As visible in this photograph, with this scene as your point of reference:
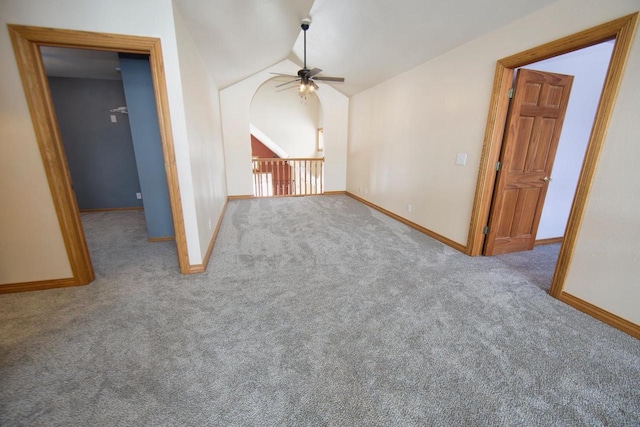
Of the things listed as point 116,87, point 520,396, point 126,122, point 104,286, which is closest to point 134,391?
point 104,286

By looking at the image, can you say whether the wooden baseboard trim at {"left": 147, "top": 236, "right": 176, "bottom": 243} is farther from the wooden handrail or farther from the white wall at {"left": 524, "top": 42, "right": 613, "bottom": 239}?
the white wall at {"left": 524, "top": 42, "right": 613, "bottom": 239}

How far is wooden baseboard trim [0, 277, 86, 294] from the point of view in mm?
2277

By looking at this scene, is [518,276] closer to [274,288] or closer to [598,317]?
[598,317]

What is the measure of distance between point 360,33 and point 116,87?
4.32 metres

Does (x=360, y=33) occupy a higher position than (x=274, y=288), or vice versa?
(x=360, y=33)

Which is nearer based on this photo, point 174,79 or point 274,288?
point 174,79

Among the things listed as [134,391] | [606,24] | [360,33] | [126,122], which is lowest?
[134,391]

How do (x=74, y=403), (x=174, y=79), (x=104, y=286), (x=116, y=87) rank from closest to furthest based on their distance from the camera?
(x=74, y=403), (x=174, y=79), (x=104, y=286), (x=116, y=87)

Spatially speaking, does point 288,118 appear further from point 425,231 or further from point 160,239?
point 425,231

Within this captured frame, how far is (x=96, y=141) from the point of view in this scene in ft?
15.4

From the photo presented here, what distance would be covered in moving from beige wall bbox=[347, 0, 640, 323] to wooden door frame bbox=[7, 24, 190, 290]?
3175 mm

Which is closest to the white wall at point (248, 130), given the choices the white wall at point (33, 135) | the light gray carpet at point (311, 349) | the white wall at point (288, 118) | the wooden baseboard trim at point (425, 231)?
the wooden baseboard trim at point (425, 231)

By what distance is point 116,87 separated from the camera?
182 inches

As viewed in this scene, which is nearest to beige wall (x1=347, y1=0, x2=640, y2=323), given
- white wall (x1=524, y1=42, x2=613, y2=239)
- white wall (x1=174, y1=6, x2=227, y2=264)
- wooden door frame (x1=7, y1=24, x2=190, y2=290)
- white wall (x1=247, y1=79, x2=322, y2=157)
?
A: white wall (x1=524, y1=42, x2=613, y2=239)
